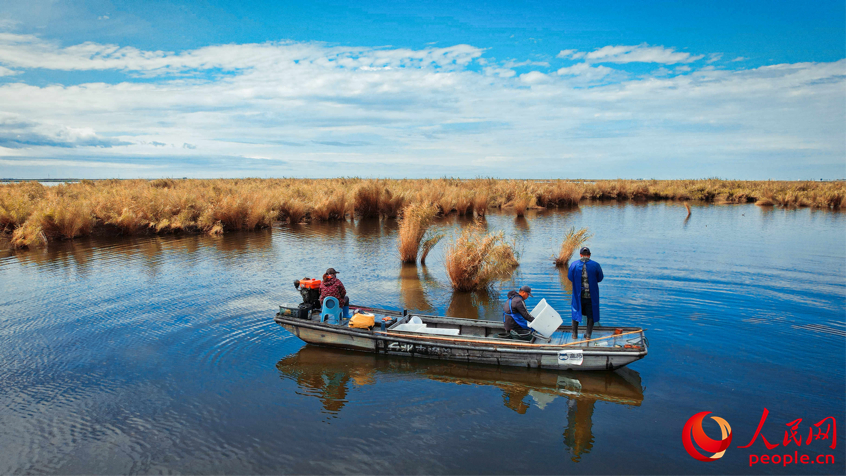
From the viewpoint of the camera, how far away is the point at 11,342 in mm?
10109

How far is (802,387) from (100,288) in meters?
17.7

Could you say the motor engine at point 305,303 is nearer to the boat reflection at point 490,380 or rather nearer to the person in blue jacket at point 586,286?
the boat reflection at point 490,380

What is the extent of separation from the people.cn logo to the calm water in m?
0.14

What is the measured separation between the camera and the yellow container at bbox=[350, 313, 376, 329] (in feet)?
31.9

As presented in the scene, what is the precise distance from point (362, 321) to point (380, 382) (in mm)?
1559

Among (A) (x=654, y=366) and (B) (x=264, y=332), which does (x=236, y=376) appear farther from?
(A) (x=654, y=366)

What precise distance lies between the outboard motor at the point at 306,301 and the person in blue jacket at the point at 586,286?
5595 millimetres

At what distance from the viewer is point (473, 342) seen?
29.0ft

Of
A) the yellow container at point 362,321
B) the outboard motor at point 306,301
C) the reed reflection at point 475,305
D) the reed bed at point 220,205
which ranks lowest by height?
the reed reflection at point 475,305

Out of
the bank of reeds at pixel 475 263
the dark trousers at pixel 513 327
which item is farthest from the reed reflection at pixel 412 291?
the dark trousers at pixel 513 327

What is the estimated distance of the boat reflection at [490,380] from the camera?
25.2 ft

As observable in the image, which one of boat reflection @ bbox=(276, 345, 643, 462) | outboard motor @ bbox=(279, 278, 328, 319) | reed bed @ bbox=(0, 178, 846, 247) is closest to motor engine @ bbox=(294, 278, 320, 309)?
outboard motor @ bbox=(279, 278, 328, 319)

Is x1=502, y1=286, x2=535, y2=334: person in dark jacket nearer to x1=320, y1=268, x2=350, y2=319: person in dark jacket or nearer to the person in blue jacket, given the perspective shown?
the person in blue jacket

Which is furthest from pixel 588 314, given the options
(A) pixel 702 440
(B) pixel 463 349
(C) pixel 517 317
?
(A) pixel 702 440
